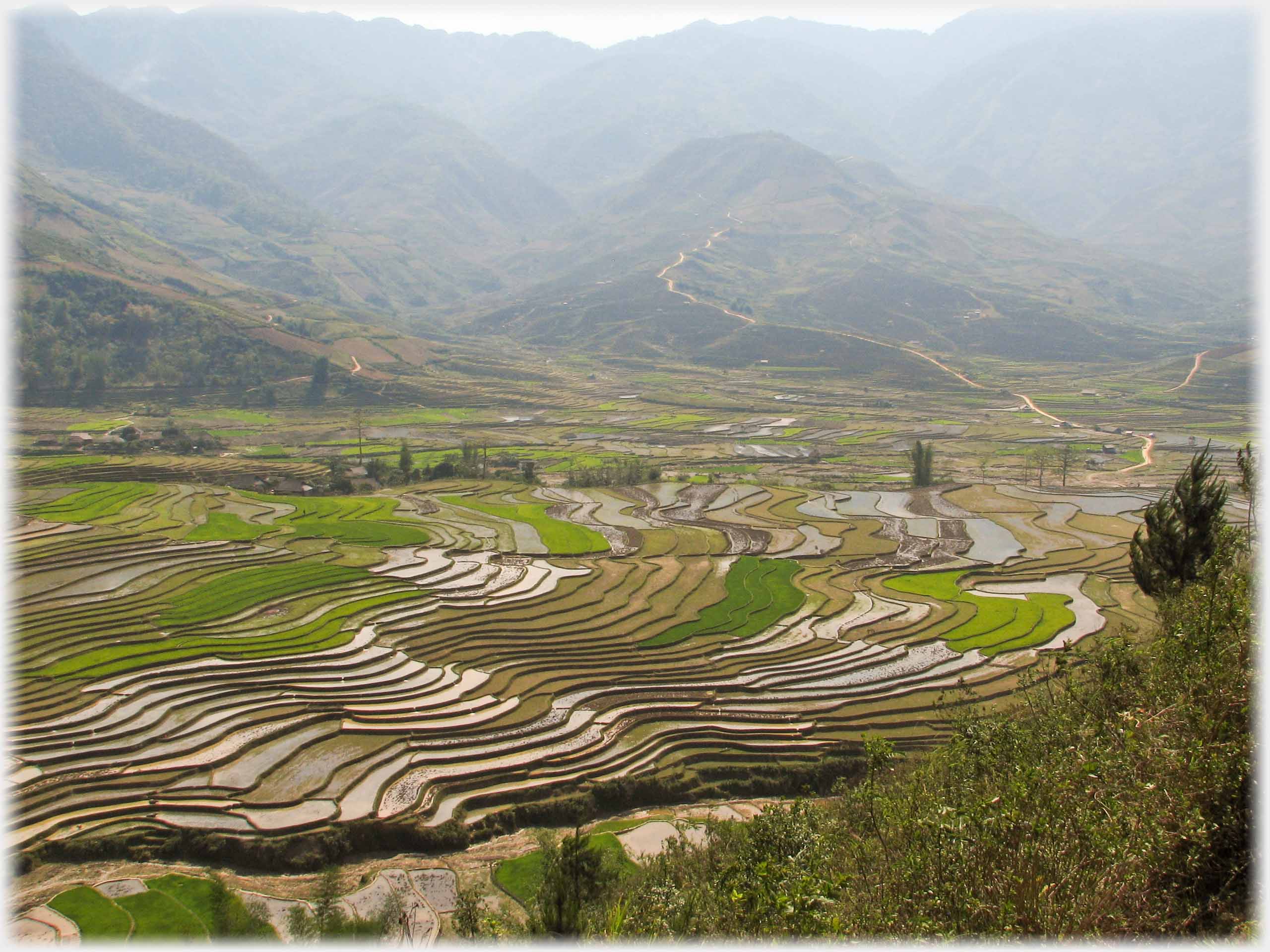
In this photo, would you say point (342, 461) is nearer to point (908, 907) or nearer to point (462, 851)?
point (462, 851)

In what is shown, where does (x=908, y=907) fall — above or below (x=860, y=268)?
below

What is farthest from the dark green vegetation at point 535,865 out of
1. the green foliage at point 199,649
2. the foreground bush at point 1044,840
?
the green foliage at point 199,649

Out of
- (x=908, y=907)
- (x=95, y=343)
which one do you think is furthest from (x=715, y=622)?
(x=95, y=343)

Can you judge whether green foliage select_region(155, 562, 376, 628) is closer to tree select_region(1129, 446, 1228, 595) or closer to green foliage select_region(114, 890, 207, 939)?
green foliage select_region(114, 890, 207, 939)

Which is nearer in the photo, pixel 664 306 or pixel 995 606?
pixel 995 606

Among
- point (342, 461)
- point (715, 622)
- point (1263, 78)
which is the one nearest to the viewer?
point (1263, 78)

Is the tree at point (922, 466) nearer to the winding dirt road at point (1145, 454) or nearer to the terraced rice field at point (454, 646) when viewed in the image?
the terraced rice field at point (454, 646)

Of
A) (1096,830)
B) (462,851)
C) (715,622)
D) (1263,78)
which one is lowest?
(462,851)

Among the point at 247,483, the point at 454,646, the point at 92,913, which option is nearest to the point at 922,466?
the point at 454,646
